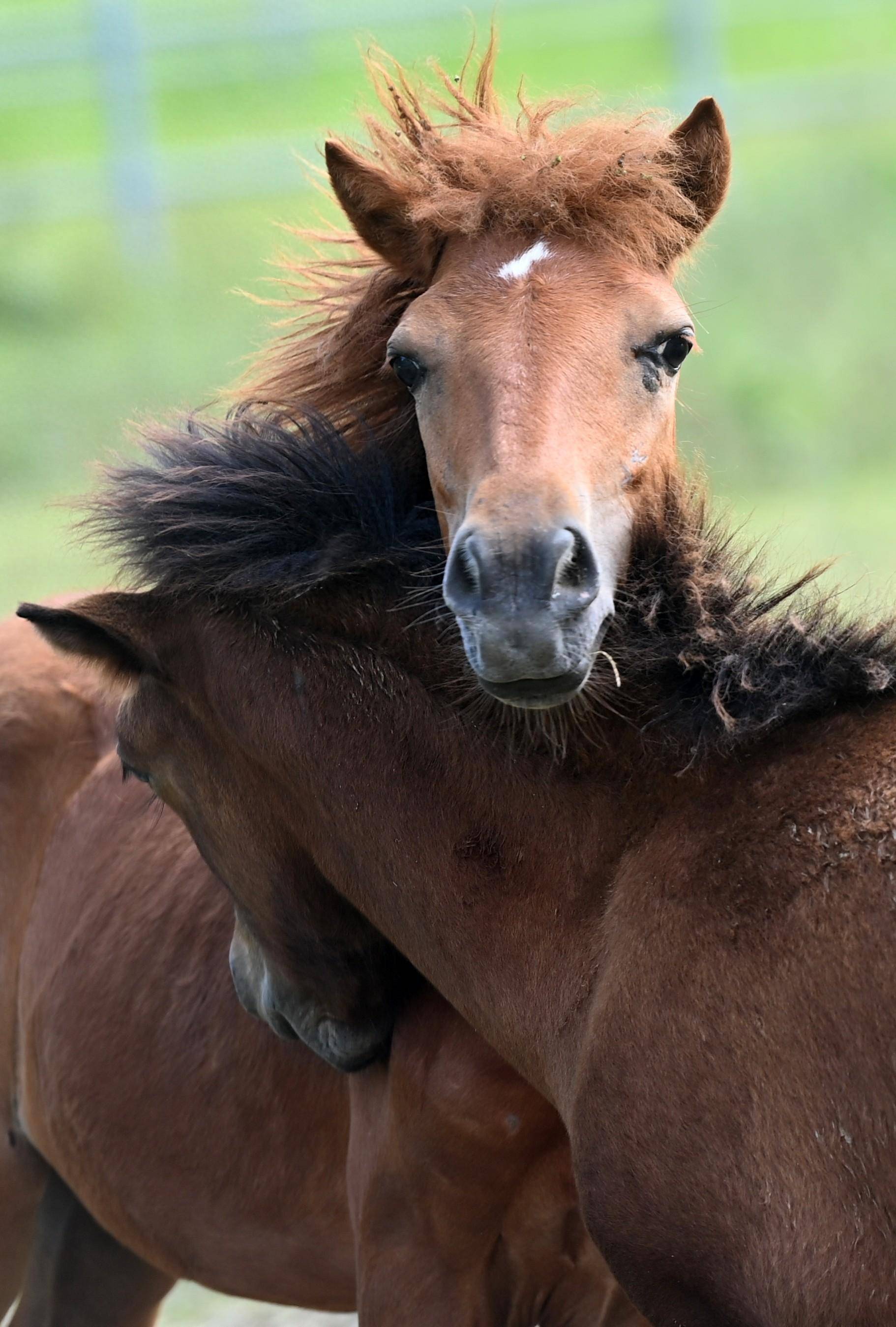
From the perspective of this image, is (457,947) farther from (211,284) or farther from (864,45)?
(864,45)

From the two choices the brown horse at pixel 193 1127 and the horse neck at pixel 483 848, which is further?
the brown horse at pixel 193 1127

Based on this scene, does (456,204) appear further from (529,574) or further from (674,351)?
(529,574)

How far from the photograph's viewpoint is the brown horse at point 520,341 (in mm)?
1979

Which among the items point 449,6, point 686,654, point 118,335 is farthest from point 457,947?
point 449,6

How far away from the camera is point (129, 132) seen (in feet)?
42.4

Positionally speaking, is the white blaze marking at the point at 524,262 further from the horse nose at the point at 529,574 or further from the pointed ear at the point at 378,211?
the horse nose at the point at 529,574

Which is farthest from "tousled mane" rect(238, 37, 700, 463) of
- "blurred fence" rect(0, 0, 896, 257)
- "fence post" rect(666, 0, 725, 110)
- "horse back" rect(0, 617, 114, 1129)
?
"fence post" rect(666, 0, 725, 110)

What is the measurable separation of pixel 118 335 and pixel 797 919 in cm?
1116

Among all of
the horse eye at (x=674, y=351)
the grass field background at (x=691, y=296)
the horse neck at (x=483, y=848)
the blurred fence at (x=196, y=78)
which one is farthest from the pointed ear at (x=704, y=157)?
the blurred fence at (x=196, y=78)

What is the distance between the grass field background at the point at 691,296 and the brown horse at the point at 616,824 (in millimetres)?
7439

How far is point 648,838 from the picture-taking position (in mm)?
2061

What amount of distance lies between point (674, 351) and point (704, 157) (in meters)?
0.46

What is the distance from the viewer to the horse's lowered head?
197 cm

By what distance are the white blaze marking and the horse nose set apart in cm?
63
